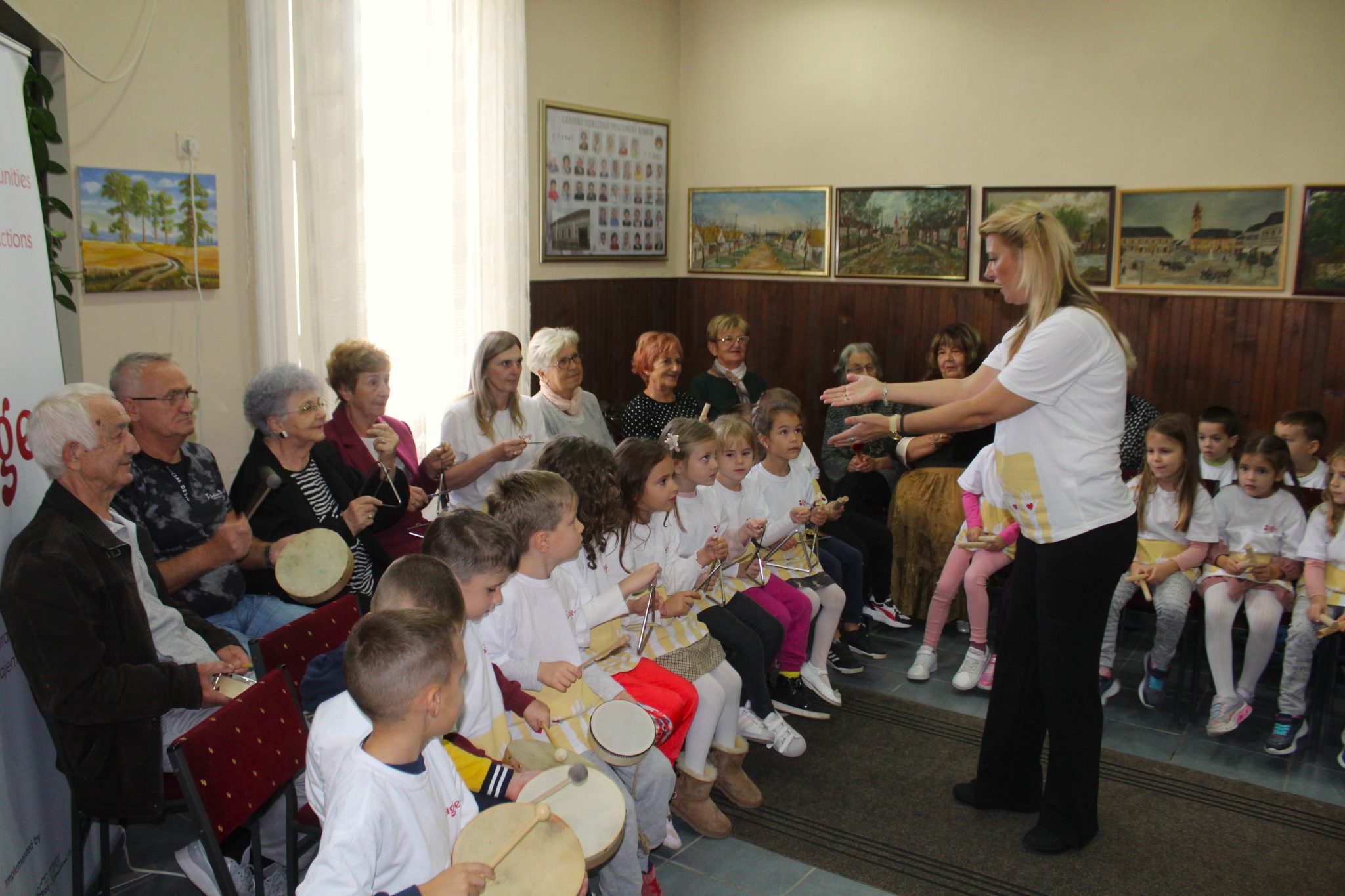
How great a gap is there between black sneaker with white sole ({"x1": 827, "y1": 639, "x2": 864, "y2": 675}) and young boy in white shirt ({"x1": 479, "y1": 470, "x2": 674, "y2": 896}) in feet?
5.81

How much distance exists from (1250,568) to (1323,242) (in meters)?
1.92

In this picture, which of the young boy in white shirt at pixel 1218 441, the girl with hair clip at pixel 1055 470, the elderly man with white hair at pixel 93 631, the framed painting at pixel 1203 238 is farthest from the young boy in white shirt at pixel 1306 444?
the elderly man with white hair at pixel 93 631

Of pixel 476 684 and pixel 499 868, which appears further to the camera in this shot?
pixel 476 684

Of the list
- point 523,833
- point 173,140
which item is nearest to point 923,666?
point 523,833

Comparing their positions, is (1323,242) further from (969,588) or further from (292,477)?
(292,477)

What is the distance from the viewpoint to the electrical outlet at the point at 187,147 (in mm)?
3822

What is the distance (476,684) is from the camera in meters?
2.40

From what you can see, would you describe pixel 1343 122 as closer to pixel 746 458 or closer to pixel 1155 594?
pixel 1155 594

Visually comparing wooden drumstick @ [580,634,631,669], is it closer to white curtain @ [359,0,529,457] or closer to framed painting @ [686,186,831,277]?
white curtain @ [359,0,529,457]

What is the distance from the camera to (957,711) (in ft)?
13.4

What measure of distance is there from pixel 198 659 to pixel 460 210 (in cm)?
285

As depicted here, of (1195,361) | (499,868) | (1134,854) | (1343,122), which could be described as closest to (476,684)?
(499,868)

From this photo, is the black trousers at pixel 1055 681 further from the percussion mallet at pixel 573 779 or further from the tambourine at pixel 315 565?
the tambourine at pixel 315 565

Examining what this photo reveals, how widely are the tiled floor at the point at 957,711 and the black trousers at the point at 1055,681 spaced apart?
25.4 inches
